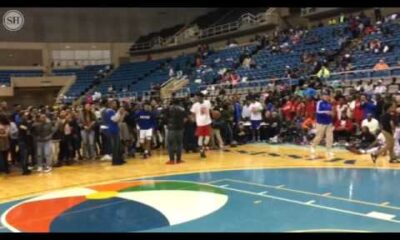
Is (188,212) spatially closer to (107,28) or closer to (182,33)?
(182,33)

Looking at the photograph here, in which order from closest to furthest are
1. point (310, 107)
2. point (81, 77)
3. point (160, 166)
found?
point (160, 166)
point (310, 107)
point (81, 77)

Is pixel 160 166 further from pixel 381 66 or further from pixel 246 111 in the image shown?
pixel 381 66

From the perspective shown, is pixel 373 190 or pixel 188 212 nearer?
pixel 188 212

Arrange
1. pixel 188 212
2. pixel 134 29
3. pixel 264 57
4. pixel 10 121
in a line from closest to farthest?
pixel 188 212
pixel 10 121
pixel 264 57
pixel 134 29

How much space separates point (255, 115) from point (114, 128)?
16.1ft

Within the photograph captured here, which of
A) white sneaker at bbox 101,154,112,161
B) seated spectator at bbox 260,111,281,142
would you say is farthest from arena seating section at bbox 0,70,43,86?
seated spectator at bbox 260,111,281,142

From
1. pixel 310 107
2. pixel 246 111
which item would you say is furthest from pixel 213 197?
pixel 246 111

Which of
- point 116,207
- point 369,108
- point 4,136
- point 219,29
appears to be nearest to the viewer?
point 116,207

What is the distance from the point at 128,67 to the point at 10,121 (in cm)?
2547

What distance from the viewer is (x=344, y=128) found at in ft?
40.4

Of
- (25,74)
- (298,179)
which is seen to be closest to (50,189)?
(298,179)

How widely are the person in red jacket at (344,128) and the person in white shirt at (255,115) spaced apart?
2.41m

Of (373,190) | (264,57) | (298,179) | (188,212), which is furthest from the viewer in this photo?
(264,57)
